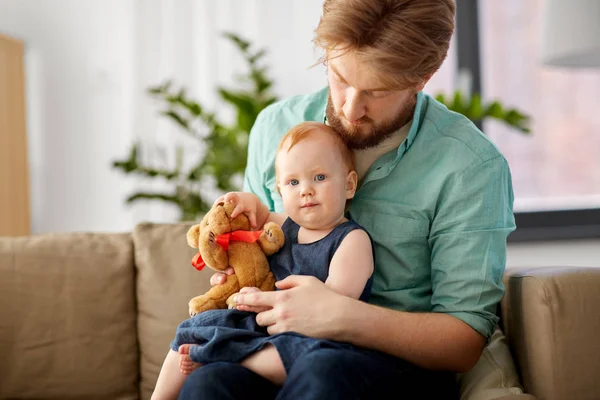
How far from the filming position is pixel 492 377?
4.97ft

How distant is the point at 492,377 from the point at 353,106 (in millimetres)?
627

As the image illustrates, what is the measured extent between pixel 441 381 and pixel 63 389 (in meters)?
0.96

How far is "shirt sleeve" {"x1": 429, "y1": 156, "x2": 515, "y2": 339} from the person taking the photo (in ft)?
4.76

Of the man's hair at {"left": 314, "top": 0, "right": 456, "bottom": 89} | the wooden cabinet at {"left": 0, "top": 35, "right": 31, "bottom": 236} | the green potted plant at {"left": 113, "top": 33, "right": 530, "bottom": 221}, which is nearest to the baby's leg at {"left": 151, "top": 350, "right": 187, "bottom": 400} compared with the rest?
the man's hair at {"left": 314, "top": 0, "right": 456, "bottom": 89}

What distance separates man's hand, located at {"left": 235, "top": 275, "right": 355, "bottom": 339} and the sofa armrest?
0.40m

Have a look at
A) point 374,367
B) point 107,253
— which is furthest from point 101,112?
point 374,367

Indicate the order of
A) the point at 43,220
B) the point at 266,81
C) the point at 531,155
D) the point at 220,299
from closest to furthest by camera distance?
the point at 220,299 → the point at 266,81 → the point at 531,155 → the point at 43,220

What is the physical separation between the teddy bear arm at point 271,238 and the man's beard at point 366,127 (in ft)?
0.78

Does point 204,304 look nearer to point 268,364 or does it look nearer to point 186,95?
point 268,364

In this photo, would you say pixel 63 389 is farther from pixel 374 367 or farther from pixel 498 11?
pixel 498 11

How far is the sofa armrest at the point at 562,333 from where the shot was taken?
4.65 feet

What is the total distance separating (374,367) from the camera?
129cm

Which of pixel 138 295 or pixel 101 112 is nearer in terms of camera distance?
pixel 138 295

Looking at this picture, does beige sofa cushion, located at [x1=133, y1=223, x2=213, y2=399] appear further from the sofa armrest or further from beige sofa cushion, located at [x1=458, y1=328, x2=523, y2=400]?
the sofa armrest
